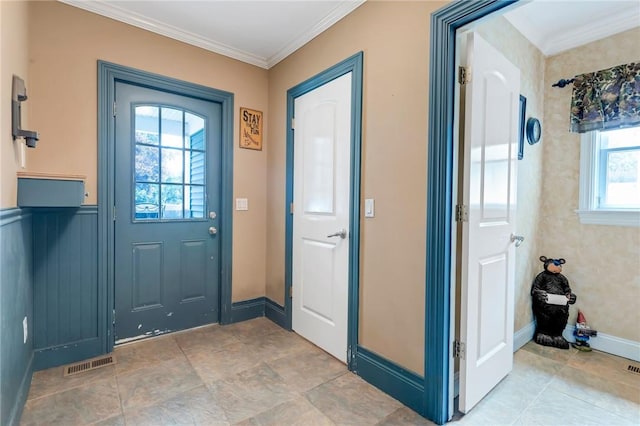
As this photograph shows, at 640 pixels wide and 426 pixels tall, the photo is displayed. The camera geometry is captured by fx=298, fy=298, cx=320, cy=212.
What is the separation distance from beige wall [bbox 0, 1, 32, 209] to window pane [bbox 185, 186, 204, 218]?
114 centimetres

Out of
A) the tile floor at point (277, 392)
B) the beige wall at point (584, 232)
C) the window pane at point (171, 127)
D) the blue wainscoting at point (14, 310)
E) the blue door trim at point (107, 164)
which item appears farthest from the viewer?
the window pane at point (171, 127)

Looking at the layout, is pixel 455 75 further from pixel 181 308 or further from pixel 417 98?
pixel 181 308

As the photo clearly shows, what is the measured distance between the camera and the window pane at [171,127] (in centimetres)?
258

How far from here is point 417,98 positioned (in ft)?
5.56

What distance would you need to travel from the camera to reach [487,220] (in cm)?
179

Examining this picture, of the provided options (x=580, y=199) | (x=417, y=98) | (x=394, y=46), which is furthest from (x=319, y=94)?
(x=580, y=199)

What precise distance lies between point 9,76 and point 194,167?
1358mm

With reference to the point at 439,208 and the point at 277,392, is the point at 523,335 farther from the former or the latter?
the point at 277,392

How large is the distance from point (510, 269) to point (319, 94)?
1915 millimetres

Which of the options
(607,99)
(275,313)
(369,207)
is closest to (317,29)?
(369,207)

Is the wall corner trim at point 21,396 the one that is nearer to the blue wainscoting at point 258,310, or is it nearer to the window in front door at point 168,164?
the window in front door at point 168,164

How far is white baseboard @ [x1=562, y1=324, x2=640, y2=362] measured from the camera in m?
2.29

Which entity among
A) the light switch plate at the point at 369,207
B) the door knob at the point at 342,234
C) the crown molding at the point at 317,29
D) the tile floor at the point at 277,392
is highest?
the crown molding at the point at 317,29

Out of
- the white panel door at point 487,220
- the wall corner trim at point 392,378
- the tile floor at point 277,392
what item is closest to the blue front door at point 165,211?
the tile floor at point 277,392
